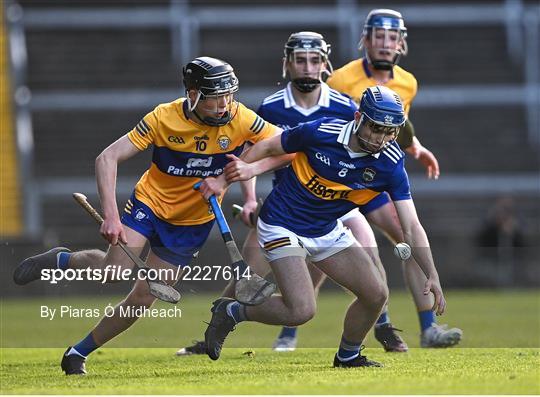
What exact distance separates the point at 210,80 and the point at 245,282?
1197mm

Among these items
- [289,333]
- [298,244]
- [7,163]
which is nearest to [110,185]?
[298,244]

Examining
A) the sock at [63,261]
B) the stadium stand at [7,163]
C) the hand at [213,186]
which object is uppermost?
the hand at [213,186]

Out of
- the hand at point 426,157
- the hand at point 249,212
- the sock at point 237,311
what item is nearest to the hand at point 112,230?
the sock at point 237,311

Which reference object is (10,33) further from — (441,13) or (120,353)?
(120,353)

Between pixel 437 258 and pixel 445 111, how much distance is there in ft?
16.2

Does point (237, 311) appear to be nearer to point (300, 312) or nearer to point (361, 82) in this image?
point (300, 312)

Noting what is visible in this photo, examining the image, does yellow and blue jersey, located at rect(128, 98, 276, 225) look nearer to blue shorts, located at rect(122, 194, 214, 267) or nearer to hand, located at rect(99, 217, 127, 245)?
blue shorts, located at rect(122, 194, 214, 267)

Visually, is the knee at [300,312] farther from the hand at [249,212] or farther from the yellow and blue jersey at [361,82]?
the yellow and blue jersey at [361,82]

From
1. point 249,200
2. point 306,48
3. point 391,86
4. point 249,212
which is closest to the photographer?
point 249,200

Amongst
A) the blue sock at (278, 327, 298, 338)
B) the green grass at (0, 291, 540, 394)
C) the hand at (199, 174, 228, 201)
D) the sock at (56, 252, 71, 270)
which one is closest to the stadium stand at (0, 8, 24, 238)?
the green grass at (0, 291, 540, 394)

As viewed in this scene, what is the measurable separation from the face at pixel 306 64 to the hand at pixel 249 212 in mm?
968

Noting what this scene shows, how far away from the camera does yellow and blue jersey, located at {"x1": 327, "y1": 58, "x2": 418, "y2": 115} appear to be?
30.9 ft

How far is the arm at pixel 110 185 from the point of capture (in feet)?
24.2

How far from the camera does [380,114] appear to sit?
23.3ft
